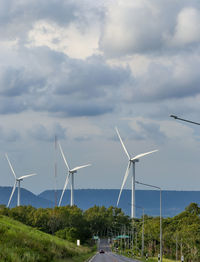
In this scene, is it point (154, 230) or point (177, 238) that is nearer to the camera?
point (177, 238)

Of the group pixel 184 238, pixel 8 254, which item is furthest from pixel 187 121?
pixel 184 238

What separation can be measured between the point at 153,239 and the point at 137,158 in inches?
900

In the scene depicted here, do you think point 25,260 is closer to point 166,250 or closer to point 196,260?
point 196,260

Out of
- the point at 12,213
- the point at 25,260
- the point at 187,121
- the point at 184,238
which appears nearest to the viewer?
the point at 187,121

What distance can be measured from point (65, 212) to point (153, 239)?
4361 centimetres

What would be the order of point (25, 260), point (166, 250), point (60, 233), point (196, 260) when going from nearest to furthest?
point (25, 260) → point (196, 260) → point (166, 250) → point (60, 233)

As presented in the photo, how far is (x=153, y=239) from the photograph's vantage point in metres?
152

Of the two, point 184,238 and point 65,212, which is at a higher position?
point 65,212

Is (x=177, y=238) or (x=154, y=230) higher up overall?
(x=154, y=230)

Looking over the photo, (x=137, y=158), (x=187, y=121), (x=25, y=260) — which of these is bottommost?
(x=25, y=260)

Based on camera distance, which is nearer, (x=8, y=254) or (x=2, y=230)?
(x=8, y=254)

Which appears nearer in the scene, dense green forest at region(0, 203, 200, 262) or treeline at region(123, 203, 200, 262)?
treeline at region(123, 203, 200, 262)

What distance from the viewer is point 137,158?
152 m

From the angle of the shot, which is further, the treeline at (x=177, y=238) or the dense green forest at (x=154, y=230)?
the dense green forest at (x=154, y=230)
